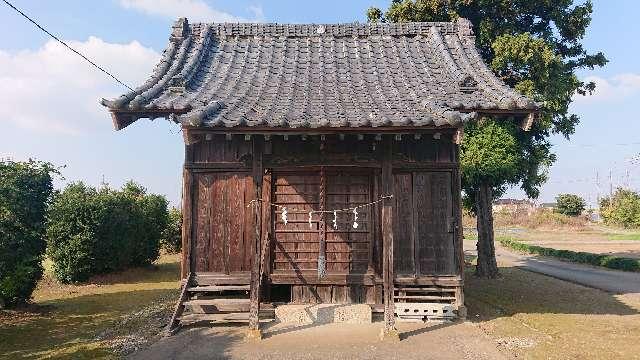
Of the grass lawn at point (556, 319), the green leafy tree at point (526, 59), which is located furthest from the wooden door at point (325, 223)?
the green leafy tree at point (526, 59)

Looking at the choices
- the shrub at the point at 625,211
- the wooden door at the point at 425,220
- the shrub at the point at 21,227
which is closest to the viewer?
the wooden door at the point at 425,220

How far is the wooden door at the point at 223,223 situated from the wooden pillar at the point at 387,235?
113 inches

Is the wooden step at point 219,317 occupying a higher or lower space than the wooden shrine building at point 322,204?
lower

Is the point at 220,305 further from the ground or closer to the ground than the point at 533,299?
further from the ground

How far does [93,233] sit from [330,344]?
12.4 meters

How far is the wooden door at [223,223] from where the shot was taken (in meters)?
9.73

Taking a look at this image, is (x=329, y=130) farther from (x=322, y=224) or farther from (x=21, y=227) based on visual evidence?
(x=21, y=227)

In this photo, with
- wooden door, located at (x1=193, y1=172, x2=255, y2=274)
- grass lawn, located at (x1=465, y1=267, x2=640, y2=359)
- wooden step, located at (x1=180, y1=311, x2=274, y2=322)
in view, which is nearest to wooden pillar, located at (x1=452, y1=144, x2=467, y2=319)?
grass lawn, located at (x1=465, y1=267, x2=640, y2=359)

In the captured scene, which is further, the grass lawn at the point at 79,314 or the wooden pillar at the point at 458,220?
the wooden pillar at the point at 458,220

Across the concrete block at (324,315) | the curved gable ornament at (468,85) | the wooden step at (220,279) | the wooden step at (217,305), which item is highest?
the curved gable ornament at (468,85)

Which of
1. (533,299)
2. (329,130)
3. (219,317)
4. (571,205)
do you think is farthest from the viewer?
(571,205)

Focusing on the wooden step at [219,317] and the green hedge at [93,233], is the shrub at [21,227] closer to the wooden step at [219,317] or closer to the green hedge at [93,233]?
the green hedge at [93,233]

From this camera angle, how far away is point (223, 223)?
9.79 meters

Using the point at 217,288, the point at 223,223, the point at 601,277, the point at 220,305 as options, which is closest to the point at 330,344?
the point at 220,305
